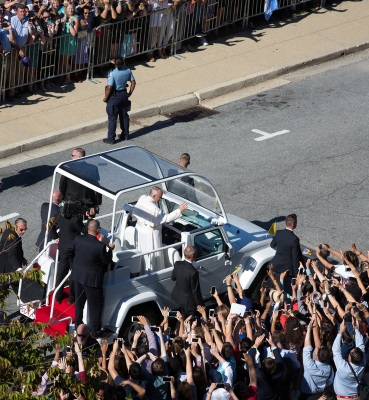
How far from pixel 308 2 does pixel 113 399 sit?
1778 cm

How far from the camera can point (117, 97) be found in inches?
672

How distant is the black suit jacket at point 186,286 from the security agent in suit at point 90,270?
0.93 m

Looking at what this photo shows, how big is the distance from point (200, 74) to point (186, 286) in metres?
9.74

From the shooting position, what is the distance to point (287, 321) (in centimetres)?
1032

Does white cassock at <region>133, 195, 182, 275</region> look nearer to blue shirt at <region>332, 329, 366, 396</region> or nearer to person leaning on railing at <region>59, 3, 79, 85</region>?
blue shirt at <region>332, 329, 366, 396</region>

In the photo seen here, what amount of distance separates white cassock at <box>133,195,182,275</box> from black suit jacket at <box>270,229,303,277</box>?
5.29 feet

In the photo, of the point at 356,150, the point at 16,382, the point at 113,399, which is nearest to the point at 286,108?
the point at 356,150

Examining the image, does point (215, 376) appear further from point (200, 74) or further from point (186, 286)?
point (200, 74)

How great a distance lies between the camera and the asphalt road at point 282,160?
15.1 metres

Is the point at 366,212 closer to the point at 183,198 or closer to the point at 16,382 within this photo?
the point at 183,198

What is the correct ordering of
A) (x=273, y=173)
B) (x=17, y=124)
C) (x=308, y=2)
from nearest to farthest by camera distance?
(x=273, y=173) → (x=17, y=124) → (x=308, y=2)

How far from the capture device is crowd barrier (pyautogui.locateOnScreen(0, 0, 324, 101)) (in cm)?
1856

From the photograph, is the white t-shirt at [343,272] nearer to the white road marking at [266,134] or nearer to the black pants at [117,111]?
the white road marking at [266,134]

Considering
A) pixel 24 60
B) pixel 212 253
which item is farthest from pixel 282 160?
pixel 24 60
